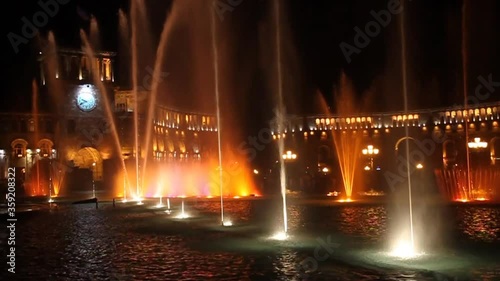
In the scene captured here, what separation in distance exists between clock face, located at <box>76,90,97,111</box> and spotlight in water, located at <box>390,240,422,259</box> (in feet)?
188

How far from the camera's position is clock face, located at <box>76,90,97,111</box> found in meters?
66.7

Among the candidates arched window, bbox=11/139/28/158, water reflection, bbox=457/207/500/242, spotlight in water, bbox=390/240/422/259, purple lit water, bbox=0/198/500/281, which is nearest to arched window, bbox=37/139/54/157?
arched window, bbox=11/139/28/158

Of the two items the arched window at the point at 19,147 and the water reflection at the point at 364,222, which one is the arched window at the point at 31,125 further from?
the water reflection at the point at 364,222

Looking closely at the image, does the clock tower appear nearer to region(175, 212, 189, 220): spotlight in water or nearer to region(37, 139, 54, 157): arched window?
region(37, 139, 54, 157): arched window

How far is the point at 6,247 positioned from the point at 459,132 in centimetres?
9084

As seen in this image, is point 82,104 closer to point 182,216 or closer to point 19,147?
point 19,147

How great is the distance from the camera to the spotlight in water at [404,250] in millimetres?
12989

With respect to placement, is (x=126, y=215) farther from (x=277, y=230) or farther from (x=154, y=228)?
(x=277, y=230)

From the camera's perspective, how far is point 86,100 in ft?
220

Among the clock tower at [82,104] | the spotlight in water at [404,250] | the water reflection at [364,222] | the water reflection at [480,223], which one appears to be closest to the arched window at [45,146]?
the clock tower at [82,104]

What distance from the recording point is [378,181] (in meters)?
50.5

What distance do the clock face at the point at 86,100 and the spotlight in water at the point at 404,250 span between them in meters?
57.2

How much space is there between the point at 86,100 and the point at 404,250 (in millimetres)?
58750

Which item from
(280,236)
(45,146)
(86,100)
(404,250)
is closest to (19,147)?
(45,146)
